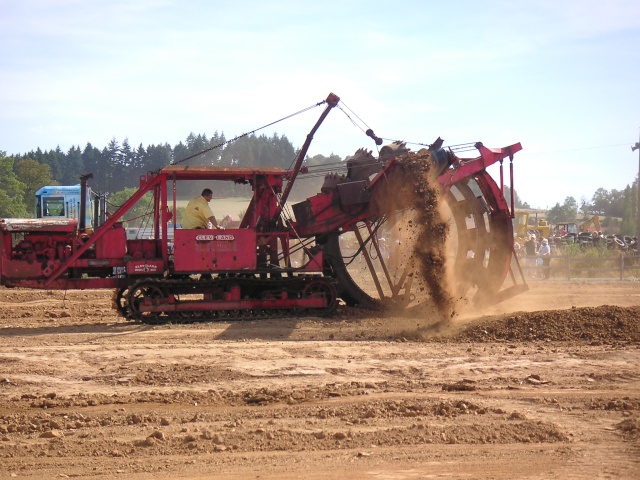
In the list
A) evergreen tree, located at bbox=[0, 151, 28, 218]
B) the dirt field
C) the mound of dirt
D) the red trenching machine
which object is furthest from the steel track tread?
evergreen tree, located at bbox=[0, 151, 28, 218]

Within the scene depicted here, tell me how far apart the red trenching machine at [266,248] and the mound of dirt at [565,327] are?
2372mm

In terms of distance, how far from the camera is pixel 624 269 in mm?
27766

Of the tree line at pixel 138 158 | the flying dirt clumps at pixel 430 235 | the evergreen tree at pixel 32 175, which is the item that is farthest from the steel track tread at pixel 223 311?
the tree line at pixel 138 158

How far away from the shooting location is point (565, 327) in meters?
12.6

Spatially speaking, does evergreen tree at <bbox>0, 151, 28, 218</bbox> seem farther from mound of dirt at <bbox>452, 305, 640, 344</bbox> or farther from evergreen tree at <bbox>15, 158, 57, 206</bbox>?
mound of dirt at <bbox>452, 305, 640, 344</bbox>

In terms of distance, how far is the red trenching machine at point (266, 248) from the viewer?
1481 cm

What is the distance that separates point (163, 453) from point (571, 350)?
643cm

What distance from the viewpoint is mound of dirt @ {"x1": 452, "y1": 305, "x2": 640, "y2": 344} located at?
12.2 m

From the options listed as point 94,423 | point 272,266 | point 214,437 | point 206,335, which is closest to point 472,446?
point 214,437

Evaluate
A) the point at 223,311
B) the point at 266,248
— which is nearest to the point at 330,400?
the point at 223,311

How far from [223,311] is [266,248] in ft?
4.64

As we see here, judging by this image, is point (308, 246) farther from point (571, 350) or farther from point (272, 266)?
point (571, 350)

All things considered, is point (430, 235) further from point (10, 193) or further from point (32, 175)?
point (32, 175)

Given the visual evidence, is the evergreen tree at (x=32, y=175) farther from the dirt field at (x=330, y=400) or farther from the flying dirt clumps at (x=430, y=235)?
the flying dirt clumps at (x=430, y=235)
